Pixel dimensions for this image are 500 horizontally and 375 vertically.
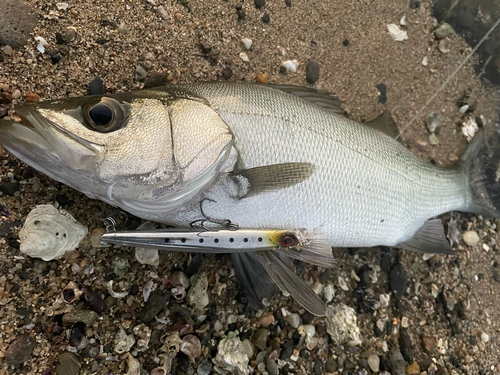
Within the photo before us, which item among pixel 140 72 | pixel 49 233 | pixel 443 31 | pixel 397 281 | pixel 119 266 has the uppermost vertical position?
pixel 443 31

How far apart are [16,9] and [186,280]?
1.50 metres

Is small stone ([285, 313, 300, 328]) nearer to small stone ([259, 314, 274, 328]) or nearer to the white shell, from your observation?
small stone ([259, 314, 274, 328])

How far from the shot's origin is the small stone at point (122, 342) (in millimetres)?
1592

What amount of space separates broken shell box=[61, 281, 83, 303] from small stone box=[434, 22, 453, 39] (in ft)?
8.83

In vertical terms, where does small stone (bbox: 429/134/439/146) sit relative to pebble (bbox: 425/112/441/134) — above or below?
below

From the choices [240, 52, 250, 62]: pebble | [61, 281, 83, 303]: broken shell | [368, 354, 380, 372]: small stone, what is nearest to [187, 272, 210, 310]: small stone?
[61, 281, 83, 303]: broken shell

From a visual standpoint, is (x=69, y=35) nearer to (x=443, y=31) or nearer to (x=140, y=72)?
(x=140, y=72)

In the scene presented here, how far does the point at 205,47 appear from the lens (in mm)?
1940

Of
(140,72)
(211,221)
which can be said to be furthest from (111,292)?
(140,72)

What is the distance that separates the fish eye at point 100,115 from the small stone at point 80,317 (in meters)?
0.85

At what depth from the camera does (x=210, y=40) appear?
1.98 m

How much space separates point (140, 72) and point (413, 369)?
2.21 metres

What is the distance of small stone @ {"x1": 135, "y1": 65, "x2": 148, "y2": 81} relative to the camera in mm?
1803

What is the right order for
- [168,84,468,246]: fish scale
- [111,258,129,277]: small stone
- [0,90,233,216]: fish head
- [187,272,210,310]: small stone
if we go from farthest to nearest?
[187,272,210,310]: small stone, [111,258,129,277]: small stone, [168,84,468,246]: fish scale, [0,90,233,216]: fish head
